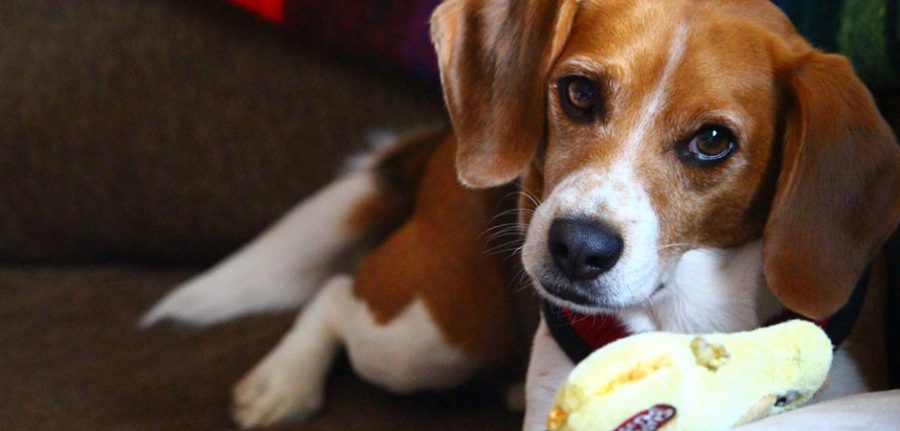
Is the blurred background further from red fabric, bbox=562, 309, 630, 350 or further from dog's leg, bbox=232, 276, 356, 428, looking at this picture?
red fabric, bbox=562, 309, 630, 350

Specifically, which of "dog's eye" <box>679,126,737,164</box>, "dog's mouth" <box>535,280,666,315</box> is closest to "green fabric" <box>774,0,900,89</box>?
"dog's eye" <box>679,126,737,164</box>

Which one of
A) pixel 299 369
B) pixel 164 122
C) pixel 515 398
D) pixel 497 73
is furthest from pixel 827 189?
pixel 164 122

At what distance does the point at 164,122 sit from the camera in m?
1.96

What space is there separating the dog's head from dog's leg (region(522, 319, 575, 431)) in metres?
0.18

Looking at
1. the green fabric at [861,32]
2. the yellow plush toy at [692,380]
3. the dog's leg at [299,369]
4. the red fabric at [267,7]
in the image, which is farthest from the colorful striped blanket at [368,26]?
the yellow plush toy at [692,380]

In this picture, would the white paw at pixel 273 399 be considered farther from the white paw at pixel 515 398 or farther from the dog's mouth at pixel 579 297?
the dog's mouth at pixel 579 297

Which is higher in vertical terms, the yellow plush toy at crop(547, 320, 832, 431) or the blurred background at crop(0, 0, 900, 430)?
the yellow plush toy at crop(547, 320, 832, 431)

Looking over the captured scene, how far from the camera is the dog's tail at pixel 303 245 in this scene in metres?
1.77

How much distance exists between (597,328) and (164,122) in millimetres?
1075

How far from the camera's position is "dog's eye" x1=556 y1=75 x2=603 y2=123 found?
113 centimetres

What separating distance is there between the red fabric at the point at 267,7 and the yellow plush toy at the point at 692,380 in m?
1.24

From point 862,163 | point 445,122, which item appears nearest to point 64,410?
point 445,122

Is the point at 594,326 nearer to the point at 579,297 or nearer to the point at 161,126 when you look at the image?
the point at 579,297

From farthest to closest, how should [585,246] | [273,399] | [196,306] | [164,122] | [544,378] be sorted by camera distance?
[164,122] → [196,306] → [273,399] → [544,378] → [585,246]
